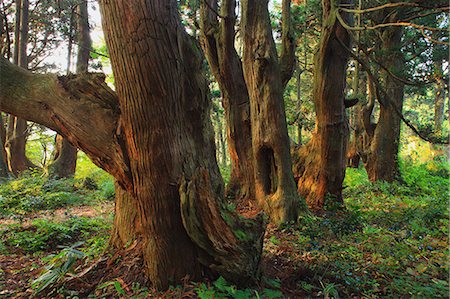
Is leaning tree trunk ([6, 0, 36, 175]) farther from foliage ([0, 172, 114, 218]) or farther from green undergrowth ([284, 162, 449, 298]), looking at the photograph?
green undergrowth ([284, 162, 449, 298])

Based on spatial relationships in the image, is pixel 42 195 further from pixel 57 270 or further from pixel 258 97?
pixel 258 97

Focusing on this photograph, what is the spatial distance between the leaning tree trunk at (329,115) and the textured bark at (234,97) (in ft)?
5.10

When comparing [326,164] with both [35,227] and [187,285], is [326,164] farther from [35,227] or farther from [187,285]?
[35,227]

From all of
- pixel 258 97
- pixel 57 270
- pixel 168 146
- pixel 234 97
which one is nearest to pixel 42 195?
pixel 234 97

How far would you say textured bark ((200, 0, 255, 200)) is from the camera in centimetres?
744

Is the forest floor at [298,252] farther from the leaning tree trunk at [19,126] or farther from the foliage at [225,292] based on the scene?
the leaning tree trunk at [19,126]

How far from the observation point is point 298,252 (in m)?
4.50

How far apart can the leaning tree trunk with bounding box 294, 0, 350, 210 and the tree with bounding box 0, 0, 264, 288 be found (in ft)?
13.6

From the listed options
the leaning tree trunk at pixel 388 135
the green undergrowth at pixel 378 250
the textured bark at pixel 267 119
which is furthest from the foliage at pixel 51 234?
the leaning tree trunk at pixel 388 135

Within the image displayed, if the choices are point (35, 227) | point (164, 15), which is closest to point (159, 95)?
point (164, 15)

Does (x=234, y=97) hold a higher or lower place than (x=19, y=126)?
→ higher

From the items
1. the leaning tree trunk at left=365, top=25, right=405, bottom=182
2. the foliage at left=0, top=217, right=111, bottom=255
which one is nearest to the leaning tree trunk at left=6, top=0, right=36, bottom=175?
the foliage at left=0, top=217, right=111, bottom=255

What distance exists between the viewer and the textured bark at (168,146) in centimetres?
283

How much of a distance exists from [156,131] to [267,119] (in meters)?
3.72
